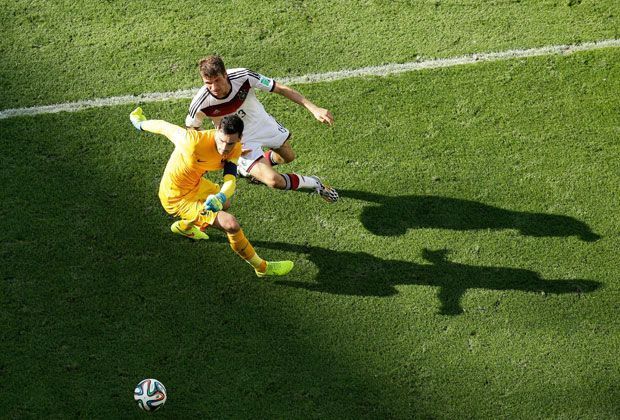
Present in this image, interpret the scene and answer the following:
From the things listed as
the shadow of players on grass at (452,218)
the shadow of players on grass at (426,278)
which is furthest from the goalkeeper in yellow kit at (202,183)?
the shadow of players on grass at (452,218)

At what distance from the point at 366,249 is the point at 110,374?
8.34 ft

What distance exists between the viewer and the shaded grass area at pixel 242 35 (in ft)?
31.4

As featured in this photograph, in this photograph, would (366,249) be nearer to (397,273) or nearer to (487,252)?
(397,273)

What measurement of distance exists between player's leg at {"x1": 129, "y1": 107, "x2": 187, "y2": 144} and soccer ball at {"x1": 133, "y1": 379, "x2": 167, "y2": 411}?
6.85 feet

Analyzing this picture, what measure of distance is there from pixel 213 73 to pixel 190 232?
4.90 ft

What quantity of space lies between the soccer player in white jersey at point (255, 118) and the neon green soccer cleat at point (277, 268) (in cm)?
73

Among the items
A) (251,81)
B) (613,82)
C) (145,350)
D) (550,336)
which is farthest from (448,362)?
(613,82)

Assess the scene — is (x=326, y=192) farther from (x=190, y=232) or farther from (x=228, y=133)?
(x=228, y=133)

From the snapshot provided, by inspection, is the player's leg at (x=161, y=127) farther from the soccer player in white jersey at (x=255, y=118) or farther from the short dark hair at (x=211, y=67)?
the short dark hair at (x=211, y=67)

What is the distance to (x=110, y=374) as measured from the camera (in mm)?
7309

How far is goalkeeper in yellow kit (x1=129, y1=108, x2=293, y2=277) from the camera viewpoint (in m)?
7.57

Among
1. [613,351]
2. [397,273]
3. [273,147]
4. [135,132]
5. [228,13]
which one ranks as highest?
[228,13]

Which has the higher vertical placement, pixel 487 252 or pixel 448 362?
pixel 487 252

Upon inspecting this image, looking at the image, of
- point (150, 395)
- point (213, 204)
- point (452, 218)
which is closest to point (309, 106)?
point (213, 204)
